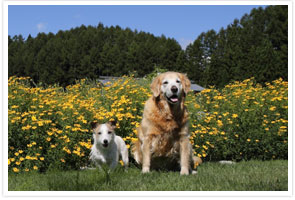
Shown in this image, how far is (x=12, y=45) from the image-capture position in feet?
151

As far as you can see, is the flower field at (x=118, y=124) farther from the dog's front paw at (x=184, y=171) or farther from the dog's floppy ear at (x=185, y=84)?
the dog's floppy ear at (x=185, y=84)

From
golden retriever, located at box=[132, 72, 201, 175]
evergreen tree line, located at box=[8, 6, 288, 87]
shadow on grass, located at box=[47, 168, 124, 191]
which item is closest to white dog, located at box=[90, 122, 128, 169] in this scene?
golden retriever, located at box=[132, 72, 201, 175]

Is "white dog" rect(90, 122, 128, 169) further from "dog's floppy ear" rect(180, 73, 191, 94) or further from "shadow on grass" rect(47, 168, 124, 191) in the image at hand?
"dog's floppy ear" rect(180, 73, 191, 94)

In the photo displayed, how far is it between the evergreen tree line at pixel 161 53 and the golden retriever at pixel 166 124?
829 inches

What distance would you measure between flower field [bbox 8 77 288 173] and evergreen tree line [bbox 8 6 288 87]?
58.4 ft

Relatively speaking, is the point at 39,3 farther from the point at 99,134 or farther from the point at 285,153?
the point at 285,153

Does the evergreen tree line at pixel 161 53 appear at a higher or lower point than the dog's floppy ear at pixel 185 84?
higher

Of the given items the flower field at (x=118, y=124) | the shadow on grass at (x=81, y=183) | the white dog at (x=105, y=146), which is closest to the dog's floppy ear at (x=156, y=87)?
the white dog at (x=105, y=146)

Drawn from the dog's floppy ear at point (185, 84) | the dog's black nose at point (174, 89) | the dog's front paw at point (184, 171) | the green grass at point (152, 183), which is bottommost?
the green grass at point (152, 183)

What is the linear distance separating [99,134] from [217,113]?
10.7ft

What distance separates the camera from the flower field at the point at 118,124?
16.7 feet

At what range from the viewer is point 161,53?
136 feet
